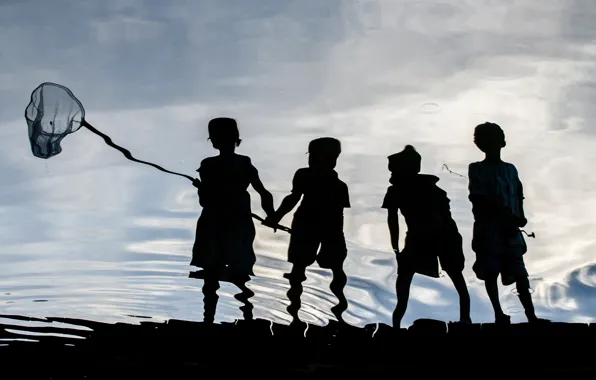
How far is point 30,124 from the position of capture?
10.2 m

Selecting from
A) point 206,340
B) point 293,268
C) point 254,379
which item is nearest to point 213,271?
point 293,268

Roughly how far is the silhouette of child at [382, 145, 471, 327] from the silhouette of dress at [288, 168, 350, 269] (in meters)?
0.59

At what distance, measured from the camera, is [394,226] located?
10.7 meters

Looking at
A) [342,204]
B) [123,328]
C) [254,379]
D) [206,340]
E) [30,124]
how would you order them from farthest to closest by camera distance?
[342,204], [30,124], [123,328], [206,340], [254,379]

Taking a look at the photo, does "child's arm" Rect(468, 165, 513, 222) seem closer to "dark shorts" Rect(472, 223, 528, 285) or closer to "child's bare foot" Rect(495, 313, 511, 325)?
"dark shorts" Rect(472, 223, 528, 285)

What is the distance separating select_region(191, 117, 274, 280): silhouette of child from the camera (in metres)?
10.6

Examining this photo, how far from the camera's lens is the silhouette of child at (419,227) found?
1067 cm

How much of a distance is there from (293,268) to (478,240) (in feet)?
6.94

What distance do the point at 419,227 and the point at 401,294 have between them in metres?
0.79

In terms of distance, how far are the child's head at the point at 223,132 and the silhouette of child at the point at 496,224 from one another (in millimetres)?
2759

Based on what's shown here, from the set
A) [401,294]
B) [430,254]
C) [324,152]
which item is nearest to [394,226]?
[430,254]

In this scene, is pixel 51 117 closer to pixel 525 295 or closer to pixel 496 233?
pixel 496 233

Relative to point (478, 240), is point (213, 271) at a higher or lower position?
lower

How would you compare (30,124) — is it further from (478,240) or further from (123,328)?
(478,240)
